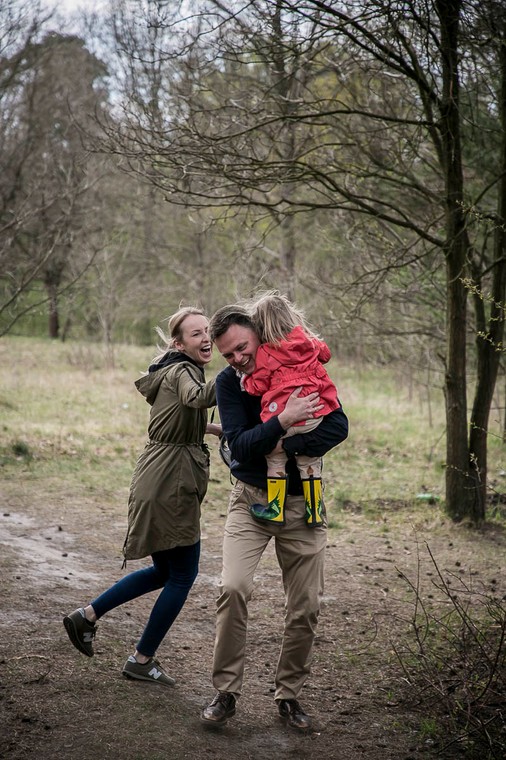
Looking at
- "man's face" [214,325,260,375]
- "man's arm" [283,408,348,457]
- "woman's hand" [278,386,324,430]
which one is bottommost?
"man's arm" [283,408,348,457]

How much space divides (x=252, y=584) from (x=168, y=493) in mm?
646

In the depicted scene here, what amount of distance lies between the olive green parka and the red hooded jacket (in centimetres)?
33

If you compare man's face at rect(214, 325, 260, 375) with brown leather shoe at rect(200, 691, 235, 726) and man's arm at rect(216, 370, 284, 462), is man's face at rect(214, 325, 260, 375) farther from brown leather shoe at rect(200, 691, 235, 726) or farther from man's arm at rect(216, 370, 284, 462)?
brown leather shoe at rect(200, 691, 235, 726)

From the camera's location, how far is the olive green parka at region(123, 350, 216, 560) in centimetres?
398

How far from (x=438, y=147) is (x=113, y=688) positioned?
5.87m

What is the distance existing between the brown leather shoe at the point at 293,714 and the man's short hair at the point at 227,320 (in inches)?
71.2

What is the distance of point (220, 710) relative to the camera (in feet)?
12.2

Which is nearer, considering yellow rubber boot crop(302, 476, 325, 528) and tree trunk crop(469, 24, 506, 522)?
yellow rubber boot crop(302, 476, 325, 528)

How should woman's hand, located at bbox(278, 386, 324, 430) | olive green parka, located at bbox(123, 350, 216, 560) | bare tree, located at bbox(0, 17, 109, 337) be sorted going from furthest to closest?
bare tree, located at bbox(0, 17, 109, 337), olive green parka, located at bbox(123, 350, 216, 560), woman's hand, located at bbox(278, 386, 324, 430)

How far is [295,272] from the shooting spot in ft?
57.0

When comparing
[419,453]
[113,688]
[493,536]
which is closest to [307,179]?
[493,536]

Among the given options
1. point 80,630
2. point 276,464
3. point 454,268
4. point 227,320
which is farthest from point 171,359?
point 454,268

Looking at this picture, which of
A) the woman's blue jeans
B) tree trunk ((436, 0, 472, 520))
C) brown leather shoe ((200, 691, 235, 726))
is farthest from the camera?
tree trunk ((436, 0, 472, 520))

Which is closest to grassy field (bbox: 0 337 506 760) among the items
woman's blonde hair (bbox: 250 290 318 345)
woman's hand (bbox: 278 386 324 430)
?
woman's hand (bbox: 278 386 324 430)
